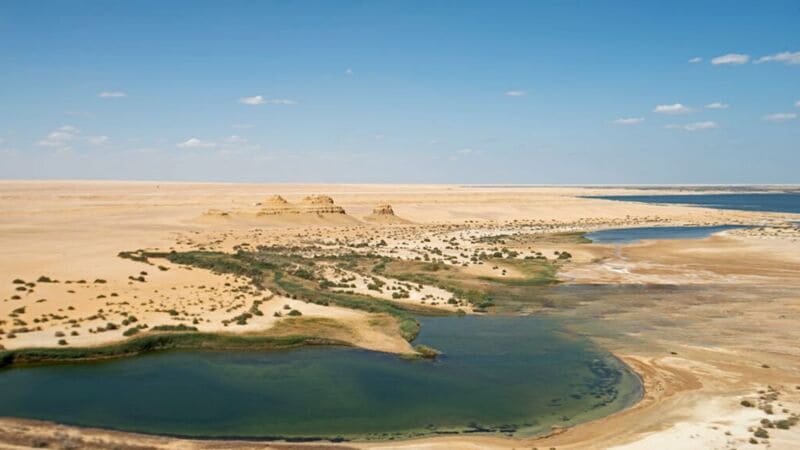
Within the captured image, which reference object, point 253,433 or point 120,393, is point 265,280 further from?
point 253,433

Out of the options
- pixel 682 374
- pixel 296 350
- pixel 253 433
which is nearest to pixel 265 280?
pixel 296 350

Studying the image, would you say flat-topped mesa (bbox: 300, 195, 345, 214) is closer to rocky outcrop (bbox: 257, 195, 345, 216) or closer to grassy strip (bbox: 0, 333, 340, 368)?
rocky outcrop (bbox: 257, 195, 345, 216)

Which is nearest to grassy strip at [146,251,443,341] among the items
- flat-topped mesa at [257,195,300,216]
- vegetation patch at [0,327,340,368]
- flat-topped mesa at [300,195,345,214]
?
vegetation patch at [0,327,340,368]

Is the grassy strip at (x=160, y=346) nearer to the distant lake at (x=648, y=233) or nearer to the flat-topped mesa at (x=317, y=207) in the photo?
the distant lake at (x=648, y=233)

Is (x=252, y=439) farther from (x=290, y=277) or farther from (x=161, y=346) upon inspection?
(x=290, y=277)

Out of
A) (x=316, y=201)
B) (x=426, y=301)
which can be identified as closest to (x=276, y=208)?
(x=316, y=201)
